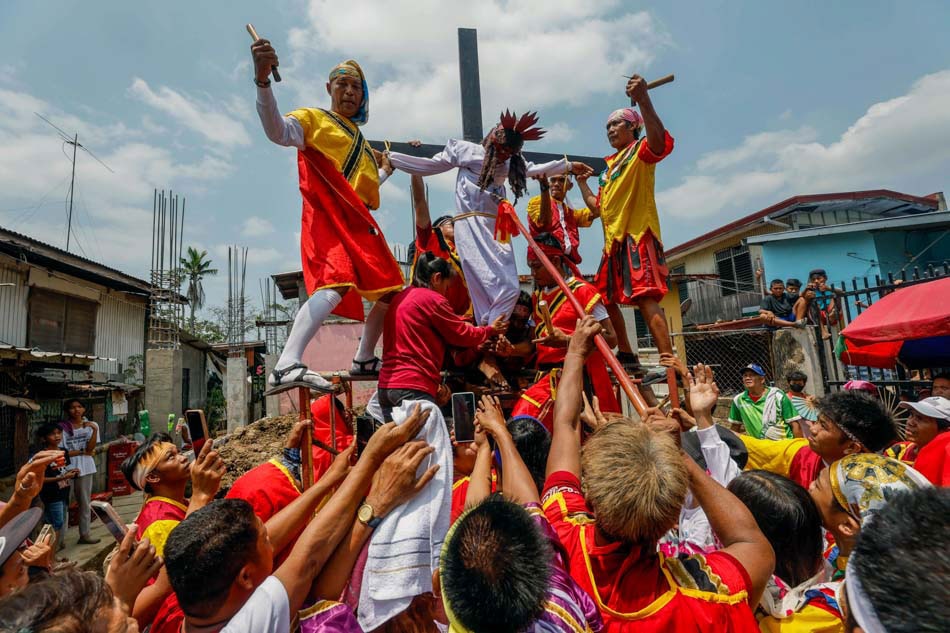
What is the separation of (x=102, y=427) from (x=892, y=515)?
16.7 m

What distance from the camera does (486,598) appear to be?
3.80 ft

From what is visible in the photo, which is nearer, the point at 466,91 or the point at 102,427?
the point at 466,91

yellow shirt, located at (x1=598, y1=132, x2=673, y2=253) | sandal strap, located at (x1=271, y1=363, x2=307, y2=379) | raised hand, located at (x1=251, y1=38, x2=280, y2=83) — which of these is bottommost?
sandal strap, located at (x1=271, y1=363, x2=307, y2=379)

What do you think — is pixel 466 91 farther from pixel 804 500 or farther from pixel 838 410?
pixel 804 500

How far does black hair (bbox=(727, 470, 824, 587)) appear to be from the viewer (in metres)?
2.05

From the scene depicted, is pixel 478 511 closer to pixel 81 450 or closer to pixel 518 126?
pixel 518 126

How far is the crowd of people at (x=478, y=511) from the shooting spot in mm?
1213

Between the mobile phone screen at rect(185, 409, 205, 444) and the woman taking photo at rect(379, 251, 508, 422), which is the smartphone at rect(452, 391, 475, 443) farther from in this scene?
the mobile phone screen at rect(185, 409, 205, 444)

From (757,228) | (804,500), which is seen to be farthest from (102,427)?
(757,228)

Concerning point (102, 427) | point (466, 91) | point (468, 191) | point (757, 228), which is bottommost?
point (102, 427)

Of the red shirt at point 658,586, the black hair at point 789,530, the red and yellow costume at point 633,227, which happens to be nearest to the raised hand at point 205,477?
the red shirt at point 658,586

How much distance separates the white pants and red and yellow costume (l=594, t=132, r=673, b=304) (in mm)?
966

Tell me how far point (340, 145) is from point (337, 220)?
0.52 m

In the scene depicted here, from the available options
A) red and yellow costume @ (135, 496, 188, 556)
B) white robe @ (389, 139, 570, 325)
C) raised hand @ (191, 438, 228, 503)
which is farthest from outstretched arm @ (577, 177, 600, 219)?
red and yellow costume @ (135, 496, 188, 556)
